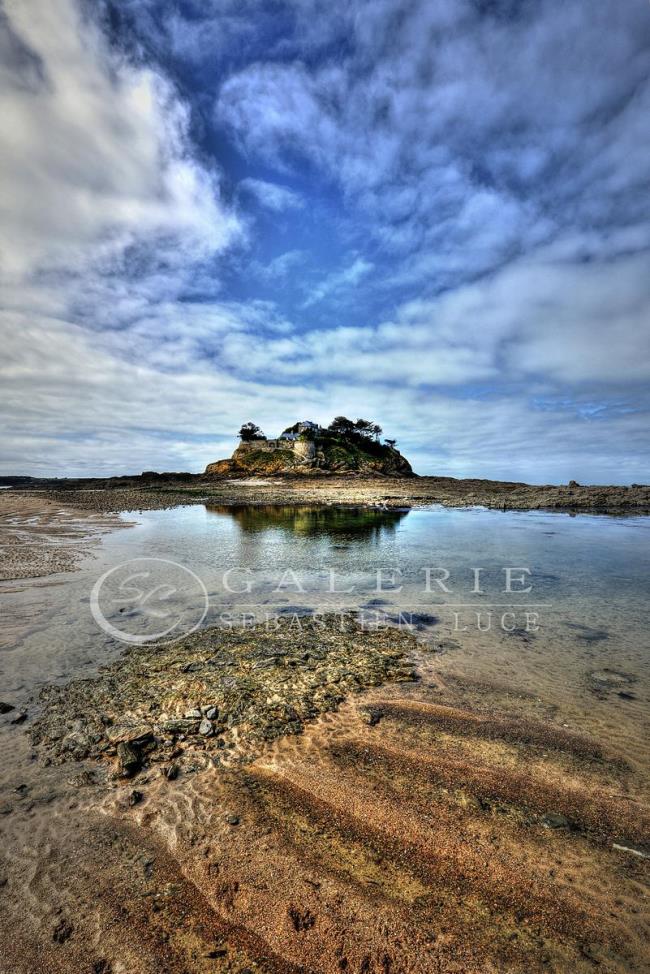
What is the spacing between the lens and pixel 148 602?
36.2 ft

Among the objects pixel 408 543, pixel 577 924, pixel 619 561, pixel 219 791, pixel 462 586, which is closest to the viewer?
pixel 577 924

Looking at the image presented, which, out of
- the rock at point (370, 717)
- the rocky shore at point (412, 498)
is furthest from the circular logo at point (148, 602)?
the rocky shore at point (412, 498)

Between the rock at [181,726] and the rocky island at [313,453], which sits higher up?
the rocky island at [313,453]

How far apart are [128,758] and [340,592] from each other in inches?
321

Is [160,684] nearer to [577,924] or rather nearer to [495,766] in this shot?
[495,766]

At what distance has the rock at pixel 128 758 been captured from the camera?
15.1 ft

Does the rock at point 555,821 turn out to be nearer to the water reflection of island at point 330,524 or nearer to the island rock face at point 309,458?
the water reflection of island at point 330,524

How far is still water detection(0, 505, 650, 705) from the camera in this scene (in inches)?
340

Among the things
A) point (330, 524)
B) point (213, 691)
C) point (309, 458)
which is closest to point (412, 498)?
point (330, 524)

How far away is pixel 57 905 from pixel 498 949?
3374 mm

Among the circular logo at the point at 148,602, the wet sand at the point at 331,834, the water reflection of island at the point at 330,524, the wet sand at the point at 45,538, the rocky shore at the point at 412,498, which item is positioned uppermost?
the rocky shore at the point at 412,498

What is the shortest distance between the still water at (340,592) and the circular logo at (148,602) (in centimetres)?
5

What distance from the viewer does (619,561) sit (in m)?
17.0

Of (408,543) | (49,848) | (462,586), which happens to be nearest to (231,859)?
(49,848)
